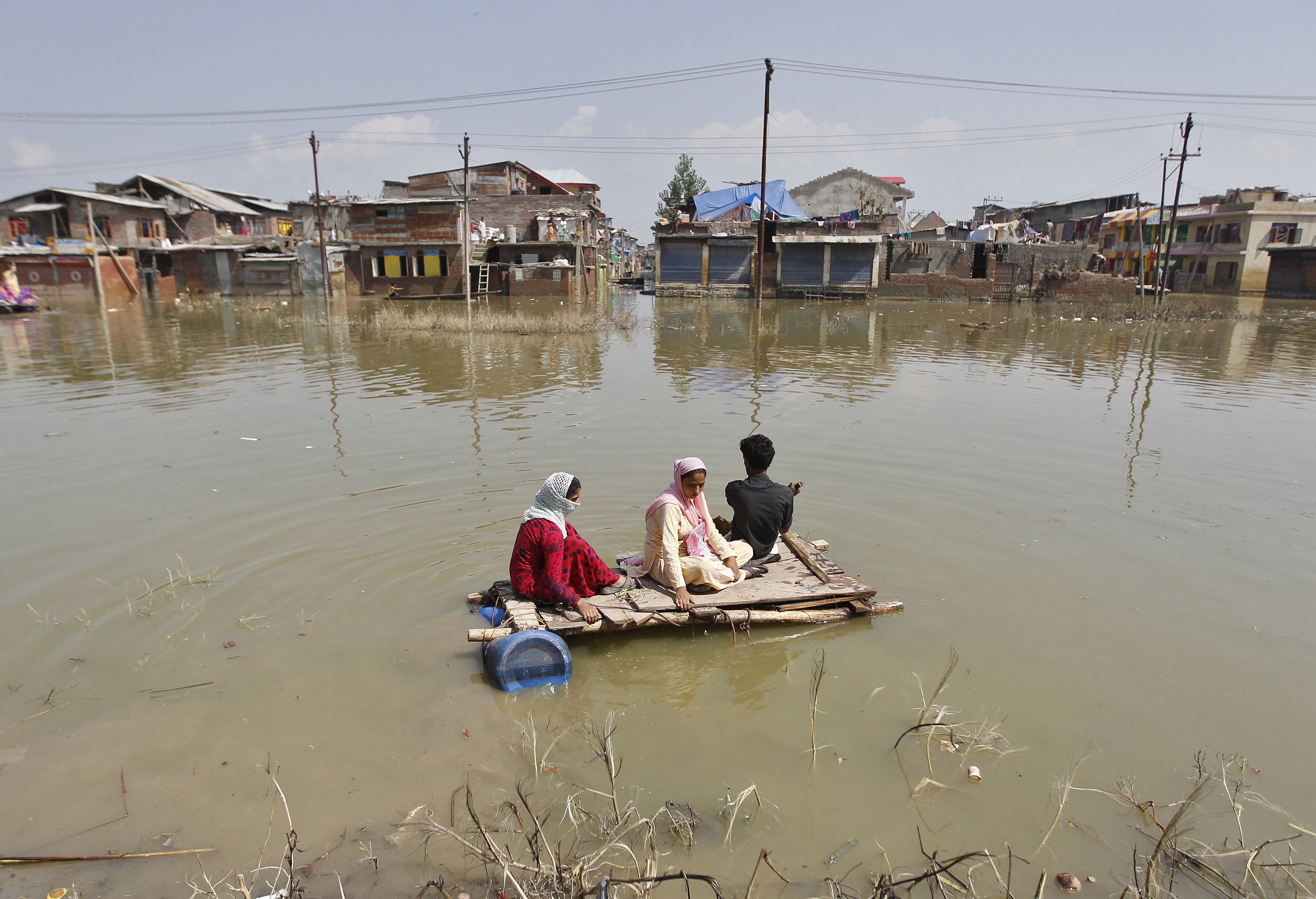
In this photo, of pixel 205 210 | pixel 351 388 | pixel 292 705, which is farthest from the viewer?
pixel 205 210

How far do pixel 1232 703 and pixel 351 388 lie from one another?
12957mm

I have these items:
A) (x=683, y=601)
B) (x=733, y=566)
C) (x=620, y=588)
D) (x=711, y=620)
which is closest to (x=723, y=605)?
(x=711, y=620)

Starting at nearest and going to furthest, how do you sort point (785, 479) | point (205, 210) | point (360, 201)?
point (785, 479)
point (360, 201)
point (205, 210)

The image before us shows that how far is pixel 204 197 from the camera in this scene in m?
46.8

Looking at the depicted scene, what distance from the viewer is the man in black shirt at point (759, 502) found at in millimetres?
5609

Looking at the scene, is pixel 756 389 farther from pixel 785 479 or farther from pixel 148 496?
pixel 148 496

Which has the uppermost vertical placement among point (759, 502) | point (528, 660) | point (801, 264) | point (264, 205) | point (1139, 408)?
point (264, 205)

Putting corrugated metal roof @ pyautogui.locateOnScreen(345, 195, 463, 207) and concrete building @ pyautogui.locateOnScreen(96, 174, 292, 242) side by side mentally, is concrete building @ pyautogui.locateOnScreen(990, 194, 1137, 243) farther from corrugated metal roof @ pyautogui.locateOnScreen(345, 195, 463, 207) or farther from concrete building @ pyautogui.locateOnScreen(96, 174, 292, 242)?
concrete building @ pyautogui.locateOnScreen(96, 174, 292, 242)

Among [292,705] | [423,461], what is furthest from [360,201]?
[292,705]

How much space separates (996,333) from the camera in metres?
23.9

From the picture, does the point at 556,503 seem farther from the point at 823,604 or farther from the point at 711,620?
the point at 823,604

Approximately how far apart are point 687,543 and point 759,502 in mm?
645

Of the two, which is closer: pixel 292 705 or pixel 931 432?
pixel 292 705

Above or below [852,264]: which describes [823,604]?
below
